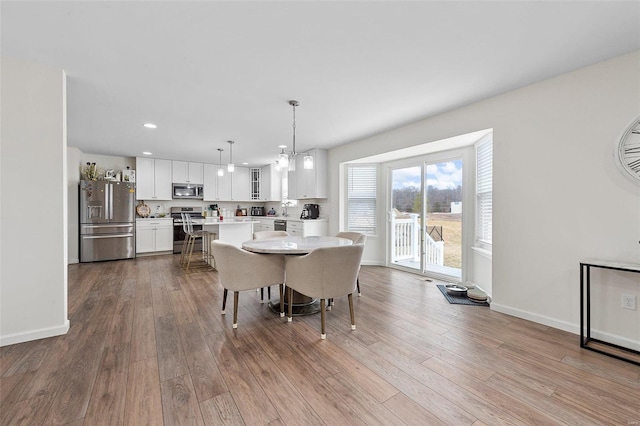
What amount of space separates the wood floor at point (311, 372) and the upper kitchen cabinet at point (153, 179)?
12.4 ft

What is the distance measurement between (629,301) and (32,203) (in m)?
4.97

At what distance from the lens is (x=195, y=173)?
6684 mm

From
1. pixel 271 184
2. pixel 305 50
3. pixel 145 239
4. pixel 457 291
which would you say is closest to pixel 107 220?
pixel 145 239

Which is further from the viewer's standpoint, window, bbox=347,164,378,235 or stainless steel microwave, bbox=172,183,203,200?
stainless steel microwave, bbox=172,183,203,200

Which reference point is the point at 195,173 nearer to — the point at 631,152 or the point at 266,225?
the point at 266,225

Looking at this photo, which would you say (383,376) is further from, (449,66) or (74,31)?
(74,31)

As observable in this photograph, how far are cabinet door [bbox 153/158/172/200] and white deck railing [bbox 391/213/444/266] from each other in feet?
17.4

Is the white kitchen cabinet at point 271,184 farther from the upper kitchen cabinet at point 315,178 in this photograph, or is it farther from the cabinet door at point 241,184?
the upper kitchen cabinet at point 315,178

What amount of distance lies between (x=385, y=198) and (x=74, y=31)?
4332 millimetres

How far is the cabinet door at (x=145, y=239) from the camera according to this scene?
5922 millimetres

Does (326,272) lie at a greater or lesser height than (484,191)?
lesser

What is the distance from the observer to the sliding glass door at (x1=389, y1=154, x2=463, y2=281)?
3.92 m

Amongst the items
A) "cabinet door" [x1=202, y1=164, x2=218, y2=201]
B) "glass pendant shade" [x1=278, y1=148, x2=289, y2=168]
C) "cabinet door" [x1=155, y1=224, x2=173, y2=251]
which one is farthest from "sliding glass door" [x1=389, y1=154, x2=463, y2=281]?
"cabinet door" [x1=155, y1=224, x2=173, y2=251]

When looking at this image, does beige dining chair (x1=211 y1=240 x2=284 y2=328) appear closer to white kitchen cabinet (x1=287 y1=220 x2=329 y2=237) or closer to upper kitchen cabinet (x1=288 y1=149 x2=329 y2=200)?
white kitchen cabinet (x1=287 y1=220 x2=329 y2=237)
